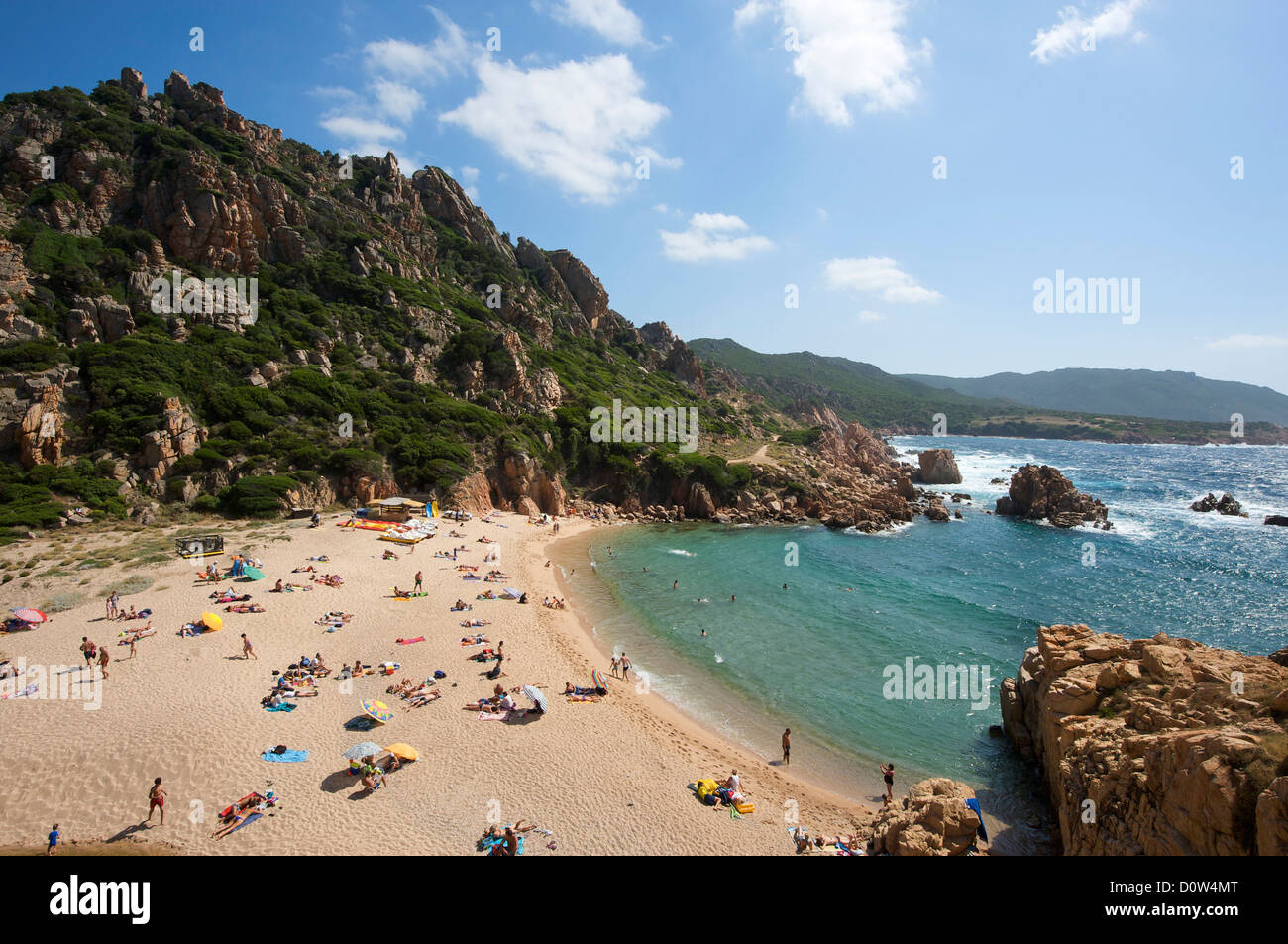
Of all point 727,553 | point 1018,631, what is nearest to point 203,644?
point 727,553

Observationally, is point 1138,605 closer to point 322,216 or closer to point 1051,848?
point 1051,848

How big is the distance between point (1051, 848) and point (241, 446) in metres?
43.7

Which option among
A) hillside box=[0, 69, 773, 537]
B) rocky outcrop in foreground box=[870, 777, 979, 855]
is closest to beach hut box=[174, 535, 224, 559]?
hillside box=[0, 69, 773, 537]

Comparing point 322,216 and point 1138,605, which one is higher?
point 322,216

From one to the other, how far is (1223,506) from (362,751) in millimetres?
78472

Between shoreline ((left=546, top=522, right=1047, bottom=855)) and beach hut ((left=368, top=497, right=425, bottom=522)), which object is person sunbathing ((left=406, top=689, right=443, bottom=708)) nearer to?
shoreline ((left=546, top=522, right=1047, bottom=855))

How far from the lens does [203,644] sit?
19281mm

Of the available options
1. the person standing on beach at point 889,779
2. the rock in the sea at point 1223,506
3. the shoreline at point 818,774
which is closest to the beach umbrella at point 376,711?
the shoreline at point 818,774

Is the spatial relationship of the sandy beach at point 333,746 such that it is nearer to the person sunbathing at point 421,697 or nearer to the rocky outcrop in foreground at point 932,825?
the person sunbathing at point 421,697

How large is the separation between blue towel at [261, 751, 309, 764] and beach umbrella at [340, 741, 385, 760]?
1095 mm

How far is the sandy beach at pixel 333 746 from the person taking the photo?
12289mm

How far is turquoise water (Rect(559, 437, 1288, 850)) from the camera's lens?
60.0ft

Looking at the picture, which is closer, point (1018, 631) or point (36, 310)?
point (1018, 631)
